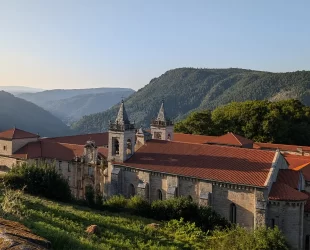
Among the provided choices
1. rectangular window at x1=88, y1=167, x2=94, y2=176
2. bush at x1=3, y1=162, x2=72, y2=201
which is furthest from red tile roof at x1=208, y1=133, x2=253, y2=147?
bush at x1=3, y1=162, x2=72, y2=201

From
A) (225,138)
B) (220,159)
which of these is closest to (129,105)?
(225,138)

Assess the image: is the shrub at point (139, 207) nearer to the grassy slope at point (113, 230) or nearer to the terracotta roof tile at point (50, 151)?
the grassy slope at point (113, 230)

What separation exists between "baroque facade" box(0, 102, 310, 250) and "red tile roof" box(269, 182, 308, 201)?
0.23 ft

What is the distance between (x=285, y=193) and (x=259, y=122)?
36.1m

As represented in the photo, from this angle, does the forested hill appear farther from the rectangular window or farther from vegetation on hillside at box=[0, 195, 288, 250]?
vegetation on hillside at box=[0, 195, 288, 250]

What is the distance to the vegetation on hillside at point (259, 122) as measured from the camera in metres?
61.0

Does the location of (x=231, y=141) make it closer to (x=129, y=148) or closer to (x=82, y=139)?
(x=129, y=148)

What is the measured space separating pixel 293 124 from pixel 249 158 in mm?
37974

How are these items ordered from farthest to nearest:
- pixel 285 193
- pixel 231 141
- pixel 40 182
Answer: pixel 231 141
pixel 40 182
pixel 285 193

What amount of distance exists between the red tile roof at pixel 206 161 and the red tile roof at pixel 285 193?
1106mm

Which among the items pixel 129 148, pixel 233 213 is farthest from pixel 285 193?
pixel 129 148

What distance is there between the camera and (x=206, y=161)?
3180 cm

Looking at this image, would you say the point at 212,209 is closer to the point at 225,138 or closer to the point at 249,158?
the point at 249,158

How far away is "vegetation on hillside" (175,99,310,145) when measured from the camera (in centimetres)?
6095
